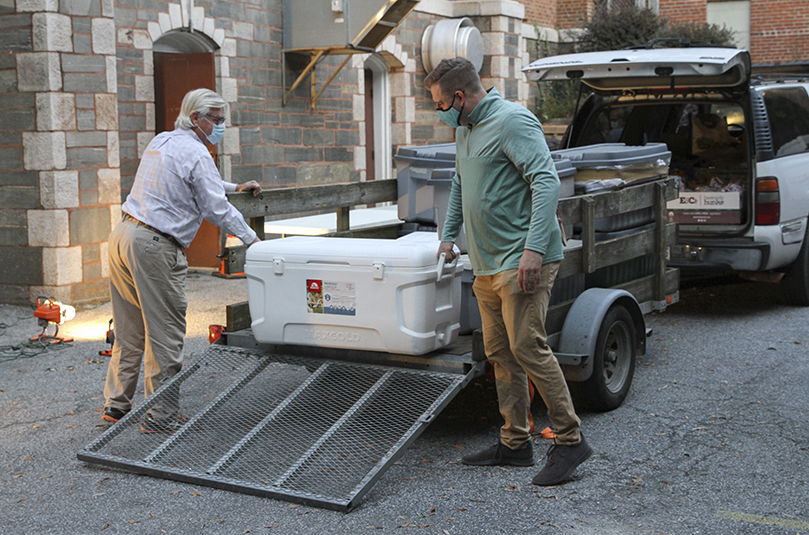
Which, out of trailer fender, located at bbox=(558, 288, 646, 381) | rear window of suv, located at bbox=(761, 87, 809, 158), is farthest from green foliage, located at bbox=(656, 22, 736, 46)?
trailer fender, located at bbox=(558, 288, 646, 381)

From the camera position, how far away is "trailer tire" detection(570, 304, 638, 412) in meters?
5.19

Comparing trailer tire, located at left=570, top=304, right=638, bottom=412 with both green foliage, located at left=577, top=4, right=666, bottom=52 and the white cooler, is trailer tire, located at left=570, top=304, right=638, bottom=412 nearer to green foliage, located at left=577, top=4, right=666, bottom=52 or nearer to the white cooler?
the white cooler

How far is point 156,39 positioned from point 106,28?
1.37m

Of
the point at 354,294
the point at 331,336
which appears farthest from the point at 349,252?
the point at 331,336

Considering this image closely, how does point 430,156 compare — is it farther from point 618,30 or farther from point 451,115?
point 618,30

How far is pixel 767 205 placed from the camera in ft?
25.4

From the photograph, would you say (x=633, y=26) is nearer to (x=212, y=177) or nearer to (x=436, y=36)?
(x=436, y=36)

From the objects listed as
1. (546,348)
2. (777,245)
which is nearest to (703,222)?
(777,245)

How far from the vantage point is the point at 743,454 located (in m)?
4.66

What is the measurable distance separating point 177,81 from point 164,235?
579 cm

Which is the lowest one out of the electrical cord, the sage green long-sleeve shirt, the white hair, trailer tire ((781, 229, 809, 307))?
the electrical cord

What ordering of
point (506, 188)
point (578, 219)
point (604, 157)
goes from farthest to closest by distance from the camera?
point (604, 157), point (578, 219), point (506, 188)

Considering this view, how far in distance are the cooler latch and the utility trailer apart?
0.48 m

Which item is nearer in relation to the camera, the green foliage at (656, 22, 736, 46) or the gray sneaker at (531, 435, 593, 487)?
the gray sneaker at (531, 435, 593, 487)
